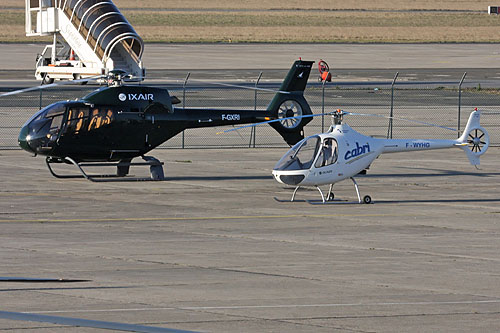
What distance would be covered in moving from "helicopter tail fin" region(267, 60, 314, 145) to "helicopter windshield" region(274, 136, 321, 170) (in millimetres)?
4597

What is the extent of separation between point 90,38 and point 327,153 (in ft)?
116

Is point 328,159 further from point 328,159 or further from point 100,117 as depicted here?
point 100,117

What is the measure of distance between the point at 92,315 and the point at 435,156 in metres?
21.8

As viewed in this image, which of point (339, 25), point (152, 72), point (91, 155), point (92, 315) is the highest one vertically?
point (339, 25)

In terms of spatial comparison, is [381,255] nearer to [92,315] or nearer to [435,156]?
[92,315]

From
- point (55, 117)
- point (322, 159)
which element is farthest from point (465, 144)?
point (55, 117)

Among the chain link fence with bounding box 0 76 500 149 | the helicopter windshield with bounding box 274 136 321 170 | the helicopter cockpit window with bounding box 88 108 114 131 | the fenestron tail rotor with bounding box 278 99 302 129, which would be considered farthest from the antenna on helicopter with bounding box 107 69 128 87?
the chain link fence with bounding box 0 76 500 149

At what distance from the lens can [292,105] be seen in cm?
2822

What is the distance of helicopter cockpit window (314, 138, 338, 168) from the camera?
23.1m

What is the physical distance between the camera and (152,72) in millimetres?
64688

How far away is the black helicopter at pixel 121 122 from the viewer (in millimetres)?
25844

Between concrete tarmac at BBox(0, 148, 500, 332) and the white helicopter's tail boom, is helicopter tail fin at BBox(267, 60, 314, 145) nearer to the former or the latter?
concrete tarmac at BBox(0, 148, 500, 332)

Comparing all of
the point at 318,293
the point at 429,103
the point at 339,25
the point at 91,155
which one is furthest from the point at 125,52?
the point at 339,25

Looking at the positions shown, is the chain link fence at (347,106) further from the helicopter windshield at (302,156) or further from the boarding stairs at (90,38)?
the helicopter windshield at (302,156)
